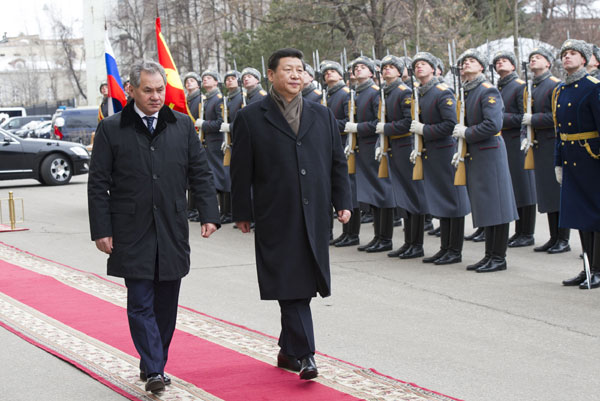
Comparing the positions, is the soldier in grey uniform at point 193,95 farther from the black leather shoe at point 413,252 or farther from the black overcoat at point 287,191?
the black overcoat at point 287,191

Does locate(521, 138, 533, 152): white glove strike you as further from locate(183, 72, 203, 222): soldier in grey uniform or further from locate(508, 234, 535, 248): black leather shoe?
locate(183, 72, 203, 222): soldier in grey uniform

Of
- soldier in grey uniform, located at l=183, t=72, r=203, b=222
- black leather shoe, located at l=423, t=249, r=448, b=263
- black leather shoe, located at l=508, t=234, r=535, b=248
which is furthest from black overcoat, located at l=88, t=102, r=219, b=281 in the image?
soldier in grey uniform, located at l=183, t=72, r=203, b=222

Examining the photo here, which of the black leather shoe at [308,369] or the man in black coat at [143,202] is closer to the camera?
the man in black coat at [143,202]

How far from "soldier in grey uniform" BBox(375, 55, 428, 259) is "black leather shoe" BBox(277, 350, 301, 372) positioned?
15.6 ft

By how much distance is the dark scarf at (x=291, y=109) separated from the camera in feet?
19.8

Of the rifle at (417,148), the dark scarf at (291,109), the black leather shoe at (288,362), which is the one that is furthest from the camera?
the rifle at (417,148)

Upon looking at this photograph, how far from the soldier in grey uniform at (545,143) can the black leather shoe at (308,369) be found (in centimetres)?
561

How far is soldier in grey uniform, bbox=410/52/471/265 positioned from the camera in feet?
33.5

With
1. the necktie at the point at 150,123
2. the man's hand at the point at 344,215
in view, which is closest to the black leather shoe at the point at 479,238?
the man's hand at the point at 344,215

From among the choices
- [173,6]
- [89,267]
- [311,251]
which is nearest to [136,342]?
[311,251]

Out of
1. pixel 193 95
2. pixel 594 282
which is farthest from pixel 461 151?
pixel 193 95

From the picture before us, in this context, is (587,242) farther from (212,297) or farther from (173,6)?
(173,6)

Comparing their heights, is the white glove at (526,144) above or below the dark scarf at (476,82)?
below

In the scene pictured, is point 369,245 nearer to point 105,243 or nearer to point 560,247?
point 560,247
